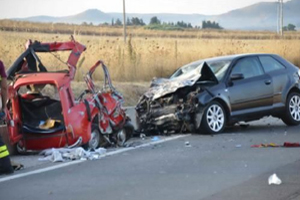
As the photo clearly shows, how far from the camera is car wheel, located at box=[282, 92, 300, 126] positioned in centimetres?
1539

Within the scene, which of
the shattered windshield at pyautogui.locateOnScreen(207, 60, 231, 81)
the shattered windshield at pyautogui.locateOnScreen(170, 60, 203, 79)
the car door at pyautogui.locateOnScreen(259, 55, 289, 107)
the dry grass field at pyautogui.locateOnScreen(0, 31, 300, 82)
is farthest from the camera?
the dry grass field at pyautogui.locateOnScreen(0, 31, 300, 82)

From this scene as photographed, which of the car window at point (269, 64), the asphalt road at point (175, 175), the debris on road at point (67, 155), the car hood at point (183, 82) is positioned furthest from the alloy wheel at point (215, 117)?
the debris on road at point (67, 155)

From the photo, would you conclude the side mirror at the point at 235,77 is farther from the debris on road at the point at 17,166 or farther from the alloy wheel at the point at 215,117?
the debris on road at the point at 17,166

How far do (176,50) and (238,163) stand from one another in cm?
1760

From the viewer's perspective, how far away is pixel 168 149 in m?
12.3

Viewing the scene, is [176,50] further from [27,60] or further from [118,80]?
[27,60]

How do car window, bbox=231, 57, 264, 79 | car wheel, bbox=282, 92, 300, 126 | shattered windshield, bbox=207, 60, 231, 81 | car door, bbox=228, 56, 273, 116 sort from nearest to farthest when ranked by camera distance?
car door, bbox=228, 56, 273, 116 < shattered windshield, bbox=207, 60, 231, 81 < car window, bbox=231, 57, 264, 79 < car wheel, bbox=282, 92, 300, 126

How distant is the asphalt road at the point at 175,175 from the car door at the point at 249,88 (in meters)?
1.66

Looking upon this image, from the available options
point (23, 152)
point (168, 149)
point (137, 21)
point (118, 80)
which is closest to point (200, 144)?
point (168, 149)

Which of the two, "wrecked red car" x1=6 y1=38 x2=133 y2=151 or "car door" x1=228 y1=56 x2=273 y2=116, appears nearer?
"wrecked red car" x1=6 y1=38 x2=133 y2=151

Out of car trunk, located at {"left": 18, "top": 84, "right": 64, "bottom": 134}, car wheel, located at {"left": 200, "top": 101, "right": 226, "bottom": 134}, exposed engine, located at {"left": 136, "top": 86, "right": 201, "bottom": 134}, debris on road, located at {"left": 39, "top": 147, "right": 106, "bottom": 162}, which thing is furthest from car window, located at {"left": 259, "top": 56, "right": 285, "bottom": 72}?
debris on road, located at {"left": 39, "top": 147, "right": 106, "bottom": 162}

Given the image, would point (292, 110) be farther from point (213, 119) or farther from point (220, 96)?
point (213, 119)

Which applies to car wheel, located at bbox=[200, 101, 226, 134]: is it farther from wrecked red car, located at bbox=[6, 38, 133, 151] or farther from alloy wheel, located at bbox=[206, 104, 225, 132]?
wrecked red car, located at bbox=[6, 38, 133, 151]

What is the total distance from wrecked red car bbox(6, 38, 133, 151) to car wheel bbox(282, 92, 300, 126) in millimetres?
4124
